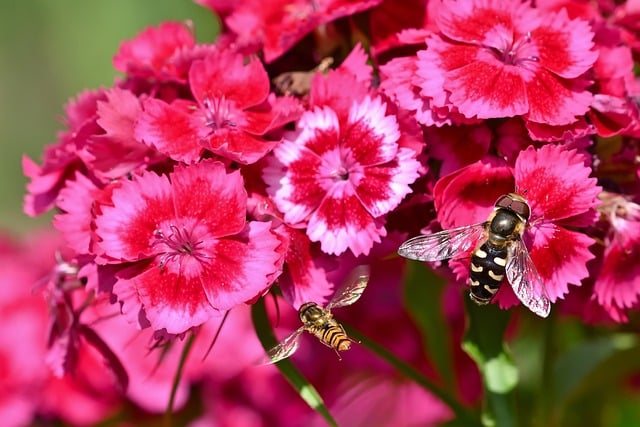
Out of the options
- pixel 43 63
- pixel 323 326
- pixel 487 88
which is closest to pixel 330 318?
pixel 323 326

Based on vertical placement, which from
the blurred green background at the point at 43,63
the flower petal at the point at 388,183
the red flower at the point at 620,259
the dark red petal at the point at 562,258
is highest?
the flower petal at the point at 388,183

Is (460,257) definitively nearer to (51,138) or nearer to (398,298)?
(398,298)

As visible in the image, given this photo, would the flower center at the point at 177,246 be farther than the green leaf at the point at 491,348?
No

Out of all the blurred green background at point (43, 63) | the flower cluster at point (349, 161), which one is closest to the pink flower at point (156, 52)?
the flower cluster at point (349, 161)

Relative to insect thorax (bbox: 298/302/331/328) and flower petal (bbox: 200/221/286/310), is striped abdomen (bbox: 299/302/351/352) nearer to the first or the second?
insect thorax (bbox: 298/302/331/328)

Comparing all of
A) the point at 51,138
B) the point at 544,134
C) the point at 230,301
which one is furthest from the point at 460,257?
the point at 51,138

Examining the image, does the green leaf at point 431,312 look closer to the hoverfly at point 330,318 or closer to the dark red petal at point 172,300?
the hoverfly at point 330,318

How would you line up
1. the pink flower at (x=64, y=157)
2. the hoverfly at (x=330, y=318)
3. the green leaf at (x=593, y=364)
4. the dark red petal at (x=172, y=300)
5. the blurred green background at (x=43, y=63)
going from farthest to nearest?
the blurred green background at (x=43, y=63) → the green leaf at (x=593, y=364) → the pink flower at (x=64, y=157) → the hoverfly at (x=330, y=318) → the dark red petal at (x=172, y=300)
